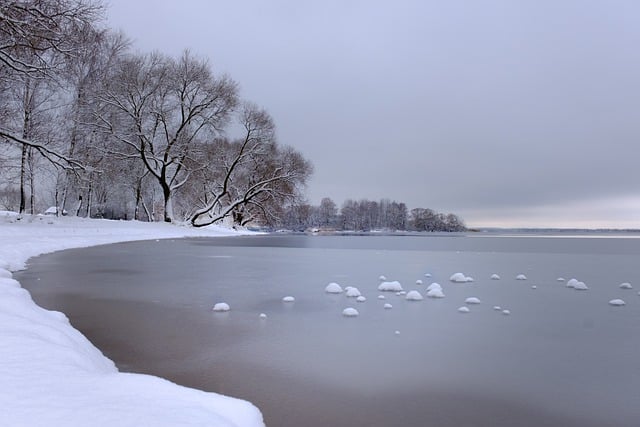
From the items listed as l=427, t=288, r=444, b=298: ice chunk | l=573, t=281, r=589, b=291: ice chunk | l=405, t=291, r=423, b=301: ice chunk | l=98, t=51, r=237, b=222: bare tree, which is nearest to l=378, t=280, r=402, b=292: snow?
l=427, t=288, r=444, b=298: ice chunk

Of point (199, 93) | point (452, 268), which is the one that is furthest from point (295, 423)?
point (199, 93)

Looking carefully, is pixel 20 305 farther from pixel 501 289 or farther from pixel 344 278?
pixel 501 289

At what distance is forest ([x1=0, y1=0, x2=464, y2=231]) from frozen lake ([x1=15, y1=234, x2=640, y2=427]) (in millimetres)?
7994

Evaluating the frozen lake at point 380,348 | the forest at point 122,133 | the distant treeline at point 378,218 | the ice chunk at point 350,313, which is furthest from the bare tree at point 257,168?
the distant treeline at point 378,218

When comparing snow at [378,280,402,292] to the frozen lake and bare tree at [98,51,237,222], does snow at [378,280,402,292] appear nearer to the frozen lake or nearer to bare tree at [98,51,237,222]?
the frozen lake

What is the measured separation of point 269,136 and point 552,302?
32905 mm

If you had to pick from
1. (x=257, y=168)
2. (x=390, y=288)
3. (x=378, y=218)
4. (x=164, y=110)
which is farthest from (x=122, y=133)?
(x=378, y=218)

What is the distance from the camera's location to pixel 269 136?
122 ft

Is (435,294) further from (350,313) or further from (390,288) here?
(350,313)

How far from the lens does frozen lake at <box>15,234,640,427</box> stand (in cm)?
294

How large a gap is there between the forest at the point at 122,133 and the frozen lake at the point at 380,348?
799cm

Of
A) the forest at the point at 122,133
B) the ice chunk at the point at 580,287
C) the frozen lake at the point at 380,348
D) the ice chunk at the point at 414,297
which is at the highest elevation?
the forest at the point at 122,133

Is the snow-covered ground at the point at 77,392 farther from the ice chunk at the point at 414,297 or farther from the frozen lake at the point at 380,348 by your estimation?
the ice chunk at the point at 414,297

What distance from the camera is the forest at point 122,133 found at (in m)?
13.1
